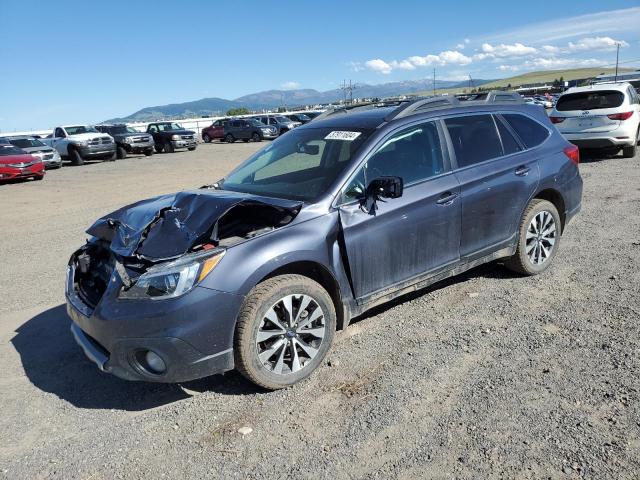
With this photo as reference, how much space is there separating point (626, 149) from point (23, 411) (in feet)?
44.6

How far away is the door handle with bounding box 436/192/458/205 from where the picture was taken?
4295 millimetres

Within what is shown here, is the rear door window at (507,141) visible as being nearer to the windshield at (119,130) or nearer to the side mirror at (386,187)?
the side mirror at (386,187)

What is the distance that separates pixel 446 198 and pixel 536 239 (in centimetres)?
149

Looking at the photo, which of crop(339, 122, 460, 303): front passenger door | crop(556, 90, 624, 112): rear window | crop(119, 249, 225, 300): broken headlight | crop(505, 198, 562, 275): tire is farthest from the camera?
crop(556, 90, 624, 112): rear window

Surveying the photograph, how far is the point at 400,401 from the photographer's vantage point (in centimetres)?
334

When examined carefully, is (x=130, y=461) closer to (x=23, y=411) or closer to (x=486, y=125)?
(x=23, y=411)

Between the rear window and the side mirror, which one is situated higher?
the side mirror

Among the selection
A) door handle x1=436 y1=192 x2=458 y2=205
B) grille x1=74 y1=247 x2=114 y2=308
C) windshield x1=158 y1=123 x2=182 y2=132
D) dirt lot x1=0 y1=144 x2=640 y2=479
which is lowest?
dirt lot x1=0 y1=144 x2=640 y2=479

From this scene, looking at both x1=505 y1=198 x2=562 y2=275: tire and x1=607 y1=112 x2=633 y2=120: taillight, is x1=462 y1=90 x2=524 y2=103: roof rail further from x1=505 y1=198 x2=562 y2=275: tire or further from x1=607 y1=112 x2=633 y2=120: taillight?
x1=607 y1=112 x2=633 y2=120: taillight

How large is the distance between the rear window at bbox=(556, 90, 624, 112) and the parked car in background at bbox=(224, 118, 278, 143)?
77.9 feet

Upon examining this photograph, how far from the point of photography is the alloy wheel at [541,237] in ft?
17.1

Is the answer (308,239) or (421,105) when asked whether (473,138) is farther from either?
Answer: (308,239)

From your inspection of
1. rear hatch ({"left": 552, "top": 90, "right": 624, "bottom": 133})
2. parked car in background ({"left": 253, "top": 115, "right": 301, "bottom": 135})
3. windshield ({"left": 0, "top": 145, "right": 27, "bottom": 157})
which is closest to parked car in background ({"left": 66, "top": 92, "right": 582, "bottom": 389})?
rear hatch ({"left": 552, "top": 90, "right": 624, "bottom": 133})

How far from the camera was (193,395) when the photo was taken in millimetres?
3598
